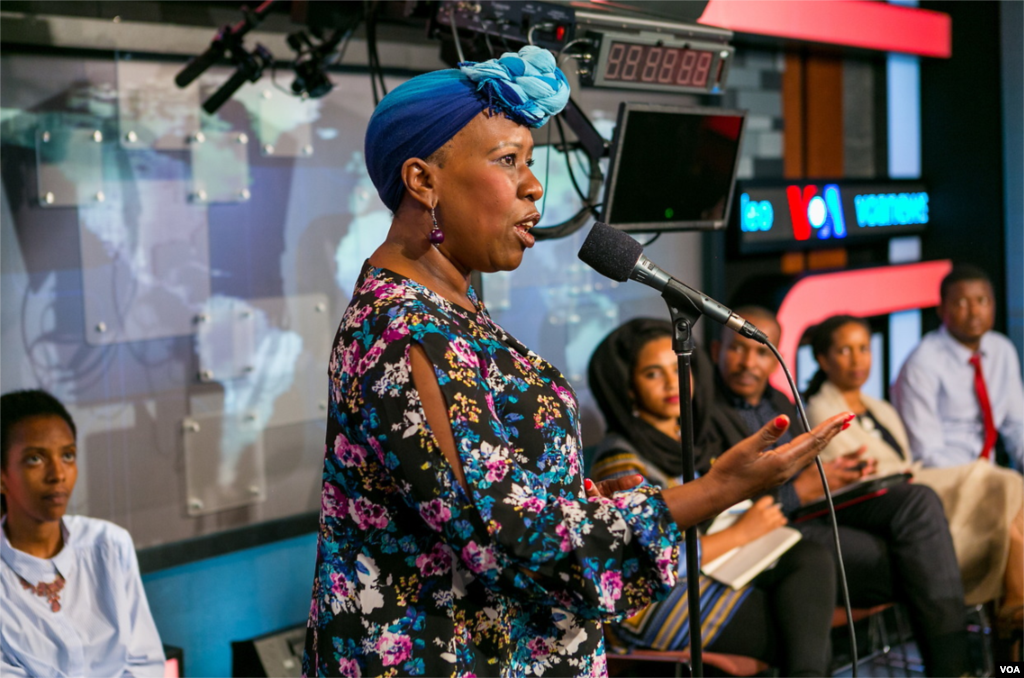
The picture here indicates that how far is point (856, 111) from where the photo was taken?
233 inches

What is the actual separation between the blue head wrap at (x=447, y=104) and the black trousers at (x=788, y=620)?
2007 mm

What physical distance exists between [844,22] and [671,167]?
278 centimetres

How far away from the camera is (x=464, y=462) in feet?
3.72

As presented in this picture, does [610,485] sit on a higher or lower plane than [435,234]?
lower

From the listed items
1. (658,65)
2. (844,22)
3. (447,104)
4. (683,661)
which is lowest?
(683,661)

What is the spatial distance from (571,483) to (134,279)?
212cm

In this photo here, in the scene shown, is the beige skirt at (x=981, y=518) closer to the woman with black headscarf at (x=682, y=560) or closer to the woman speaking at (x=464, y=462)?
the woman with black headscarf at (x=682, y=560)

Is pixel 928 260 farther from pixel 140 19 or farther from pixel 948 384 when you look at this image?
pixel 140 19

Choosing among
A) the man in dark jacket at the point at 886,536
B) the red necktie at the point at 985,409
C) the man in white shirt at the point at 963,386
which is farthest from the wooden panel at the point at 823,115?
the man in dark jacket at the point at 886,536

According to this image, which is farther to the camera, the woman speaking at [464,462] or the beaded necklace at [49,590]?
the beaded necklace at [49,590]

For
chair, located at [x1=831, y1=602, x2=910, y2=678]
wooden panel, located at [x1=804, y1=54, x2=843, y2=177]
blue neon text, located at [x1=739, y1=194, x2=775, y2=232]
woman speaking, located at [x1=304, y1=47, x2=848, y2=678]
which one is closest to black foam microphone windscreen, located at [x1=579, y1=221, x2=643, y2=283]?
woman speaking, located at [x1=304, y1=47, x2=848, y2=678]

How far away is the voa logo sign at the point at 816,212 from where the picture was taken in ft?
16.0

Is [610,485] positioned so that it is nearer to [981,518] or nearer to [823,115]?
[981,518]

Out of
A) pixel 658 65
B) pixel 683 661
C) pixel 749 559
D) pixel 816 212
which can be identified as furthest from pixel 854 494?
pixel 816 212
